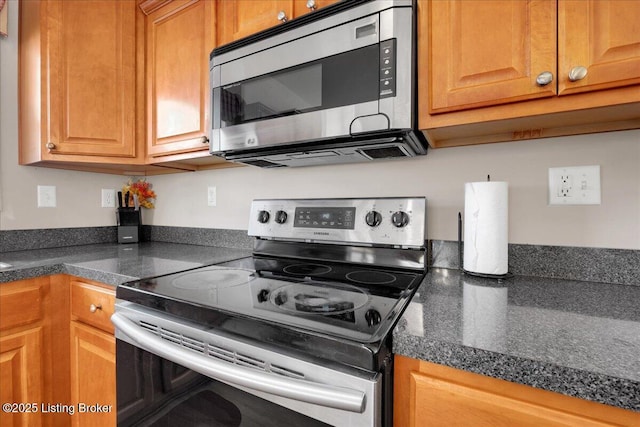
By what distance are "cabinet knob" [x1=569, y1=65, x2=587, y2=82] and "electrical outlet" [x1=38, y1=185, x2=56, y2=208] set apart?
2.22 meters

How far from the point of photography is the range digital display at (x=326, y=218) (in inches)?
46.5

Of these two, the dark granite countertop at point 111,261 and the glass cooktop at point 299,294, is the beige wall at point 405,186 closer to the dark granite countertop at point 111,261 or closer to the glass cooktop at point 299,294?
the dark granite countertop at point 111,261

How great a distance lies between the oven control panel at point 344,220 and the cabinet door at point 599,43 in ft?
1.70

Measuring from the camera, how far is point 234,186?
5.31ft

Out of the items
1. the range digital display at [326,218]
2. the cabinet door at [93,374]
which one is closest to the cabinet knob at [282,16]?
the range digital display at [326,218]

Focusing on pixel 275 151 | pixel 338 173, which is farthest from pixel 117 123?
pixel 338 173

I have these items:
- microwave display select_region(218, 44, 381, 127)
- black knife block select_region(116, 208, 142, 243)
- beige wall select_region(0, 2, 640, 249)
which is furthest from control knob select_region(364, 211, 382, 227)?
black knife block select_region(116, 208, 142, 243)

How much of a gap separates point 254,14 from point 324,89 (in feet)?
1.62

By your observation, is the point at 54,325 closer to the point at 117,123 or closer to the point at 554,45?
the point at 117,123

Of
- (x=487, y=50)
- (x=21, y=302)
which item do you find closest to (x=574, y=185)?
(x=487, y=50)

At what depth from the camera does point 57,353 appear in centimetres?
115

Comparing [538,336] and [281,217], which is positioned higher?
[281,217]

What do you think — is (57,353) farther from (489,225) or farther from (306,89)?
(489,225)

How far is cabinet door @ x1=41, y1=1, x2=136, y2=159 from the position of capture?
137cm
